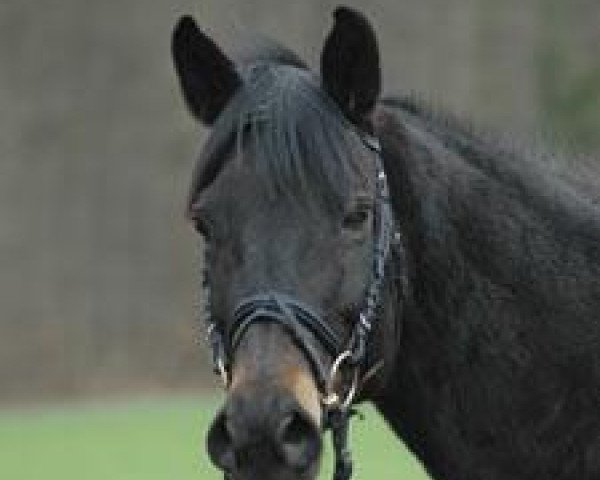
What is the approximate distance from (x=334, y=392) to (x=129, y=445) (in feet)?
40.6

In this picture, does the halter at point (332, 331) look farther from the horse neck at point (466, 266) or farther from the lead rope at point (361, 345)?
the horse neck at point (466, 266)

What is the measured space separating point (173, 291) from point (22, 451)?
7.52 m

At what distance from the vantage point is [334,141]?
453cm

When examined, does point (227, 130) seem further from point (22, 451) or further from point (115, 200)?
point (115, 200)

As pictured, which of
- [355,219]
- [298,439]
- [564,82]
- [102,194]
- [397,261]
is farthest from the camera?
[564,82]

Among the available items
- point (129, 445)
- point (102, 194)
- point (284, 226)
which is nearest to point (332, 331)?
point (284, 226)

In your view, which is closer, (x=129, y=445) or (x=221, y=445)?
(x=221, y=445)

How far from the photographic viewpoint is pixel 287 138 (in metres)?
4.49

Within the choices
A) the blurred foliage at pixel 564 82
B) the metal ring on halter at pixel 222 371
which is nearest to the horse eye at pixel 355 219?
the metal ring on halter at pixel 222 371

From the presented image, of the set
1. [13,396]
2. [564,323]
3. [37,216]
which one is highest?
[564,323]

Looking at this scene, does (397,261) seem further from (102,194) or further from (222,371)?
(102,194)

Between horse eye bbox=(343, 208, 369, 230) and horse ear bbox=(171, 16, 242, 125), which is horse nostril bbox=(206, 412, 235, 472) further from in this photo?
horse ear bbox=(171, 16, 242, 125)

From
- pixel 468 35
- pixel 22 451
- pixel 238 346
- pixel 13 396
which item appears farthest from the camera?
pixel 468 35

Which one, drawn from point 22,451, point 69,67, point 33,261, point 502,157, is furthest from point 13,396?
point 502,157
